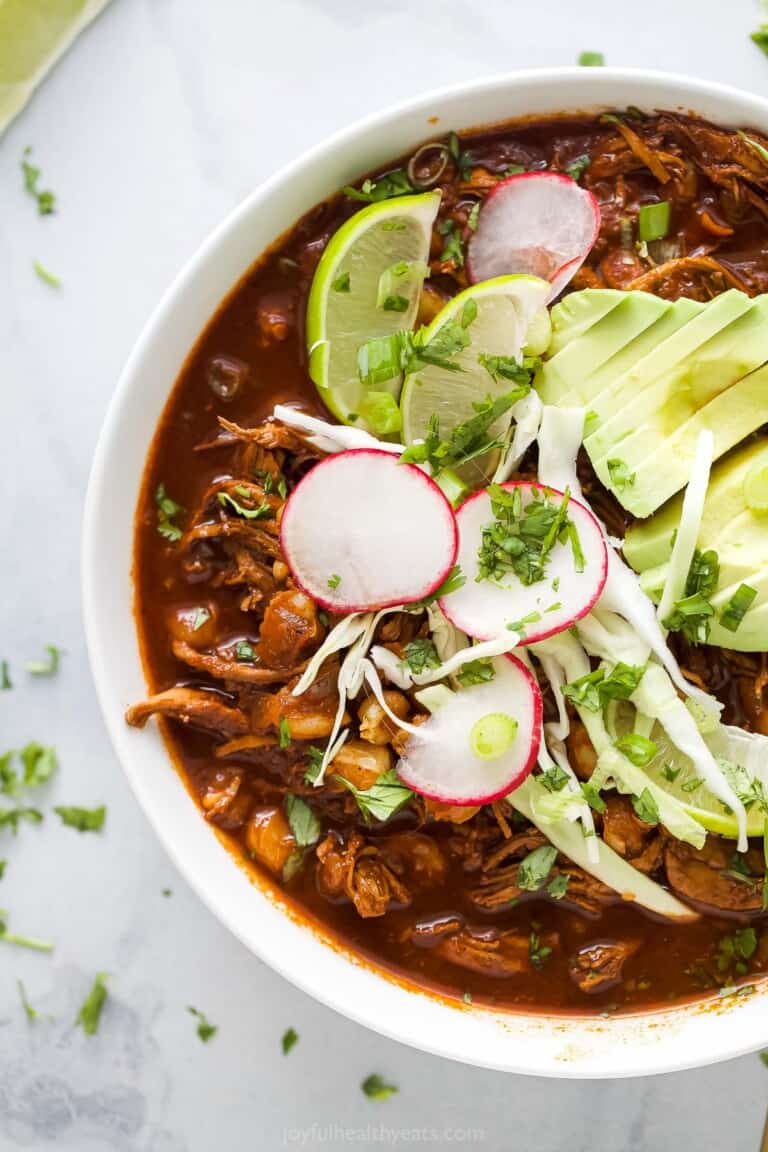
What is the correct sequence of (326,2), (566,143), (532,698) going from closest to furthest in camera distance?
(532,698)
(566,143)
(326,2)

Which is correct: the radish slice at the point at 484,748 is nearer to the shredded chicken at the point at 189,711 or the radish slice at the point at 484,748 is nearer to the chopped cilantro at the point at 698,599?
the chopped cilantro at the point at 698,599

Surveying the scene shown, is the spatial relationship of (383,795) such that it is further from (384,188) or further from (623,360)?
(384,188)

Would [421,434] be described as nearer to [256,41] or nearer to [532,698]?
[532,698]

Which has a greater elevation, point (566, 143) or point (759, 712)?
point (566, 143)

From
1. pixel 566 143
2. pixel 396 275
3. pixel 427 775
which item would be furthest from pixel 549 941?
pixel 566 143

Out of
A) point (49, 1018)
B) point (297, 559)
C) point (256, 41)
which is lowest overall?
point (49, 1018)

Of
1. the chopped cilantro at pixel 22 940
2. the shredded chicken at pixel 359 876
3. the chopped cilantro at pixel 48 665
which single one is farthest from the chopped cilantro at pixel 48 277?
the chopped cilantro at pixel 22 940
